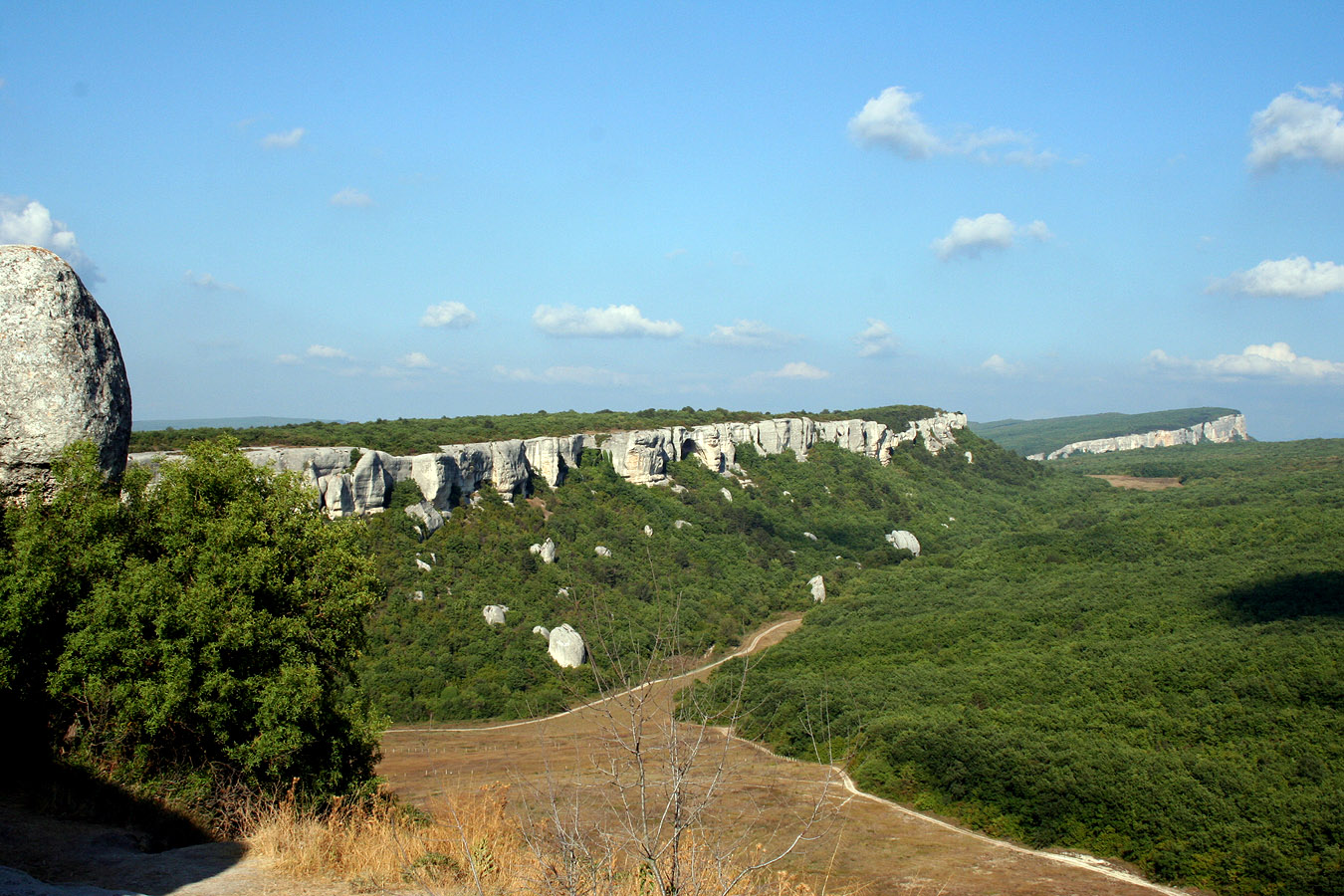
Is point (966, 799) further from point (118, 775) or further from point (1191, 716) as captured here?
point (118, 775)

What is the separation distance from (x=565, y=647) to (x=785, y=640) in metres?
10.8

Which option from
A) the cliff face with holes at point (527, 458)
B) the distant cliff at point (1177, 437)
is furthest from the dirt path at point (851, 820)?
the distant cliff at point (1177, 437)

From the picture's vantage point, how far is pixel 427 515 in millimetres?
39125

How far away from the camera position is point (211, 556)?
10.9 metres

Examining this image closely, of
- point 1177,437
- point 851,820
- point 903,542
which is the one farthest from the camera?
point 1177,437

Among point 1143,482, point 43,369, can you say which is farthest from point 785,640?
point 1143,482

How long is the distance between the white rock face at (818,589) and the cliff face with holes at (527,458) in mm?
12339

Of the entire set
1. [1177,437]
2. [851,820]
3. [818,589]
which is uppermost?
[1177,437]

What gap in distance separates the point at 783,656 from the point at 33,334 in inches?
1203

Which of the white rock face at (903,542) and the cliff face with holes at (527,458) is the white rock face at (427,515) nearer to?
the cliff face with holes at (527,458)

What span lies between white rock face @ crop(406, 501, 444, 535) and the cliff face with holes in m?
0.11

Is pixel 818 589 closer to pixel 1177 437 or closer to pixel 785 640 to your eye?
pixel 785 640

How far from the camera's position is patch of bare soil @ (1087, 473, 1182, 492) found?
9419 cm

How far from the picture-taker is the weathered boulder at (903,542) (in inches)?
2447
